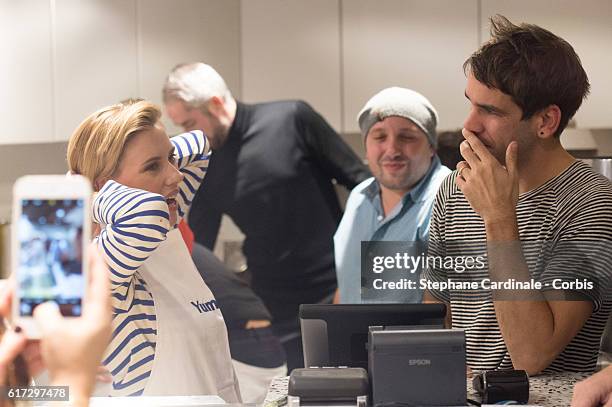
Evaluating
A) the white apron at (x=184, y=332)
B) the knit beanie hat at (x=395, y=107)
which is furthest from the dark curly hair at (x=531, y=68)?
the white apron at (x=184, y=332)

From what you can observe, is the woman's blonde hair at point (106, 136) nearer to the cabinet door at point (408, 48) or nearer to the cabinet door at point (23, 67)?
the cabinet door at point (23, 67)

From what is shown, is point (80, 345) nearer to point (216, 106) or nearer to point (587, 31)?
point (216, 106)

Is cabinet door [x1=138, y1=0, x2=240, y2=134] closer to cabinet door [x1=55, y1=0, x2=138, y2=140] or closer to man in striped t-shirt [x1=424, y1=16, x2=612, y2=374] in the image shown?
cabinet door [x1=55, y1=0, x2=138, y2=140]

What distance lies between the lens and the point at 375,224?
194cm

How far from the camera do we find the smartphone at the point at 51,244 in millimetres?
1043

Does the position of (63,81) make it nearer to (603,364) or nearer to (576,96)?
(576,96)

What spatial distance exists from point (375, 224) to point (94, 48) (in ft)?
2.36

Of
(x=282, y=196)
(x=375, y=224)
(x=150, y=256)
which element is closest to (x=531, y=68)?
(x=375, y=224)

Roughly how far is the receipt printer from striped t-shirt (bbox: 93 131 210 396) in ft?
1.71

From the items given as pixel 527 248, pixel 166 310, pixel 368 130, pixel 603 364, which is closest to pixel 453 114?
pixel 368 130

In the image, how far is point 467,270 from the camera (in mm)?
1850

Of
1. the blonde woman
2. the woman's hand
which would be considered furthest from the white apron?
the woman's hand

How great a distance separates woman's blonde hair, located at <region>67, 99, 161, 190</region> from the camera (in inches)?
69.1

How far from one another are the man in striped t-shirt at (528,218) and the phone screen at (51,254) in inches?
36.5
